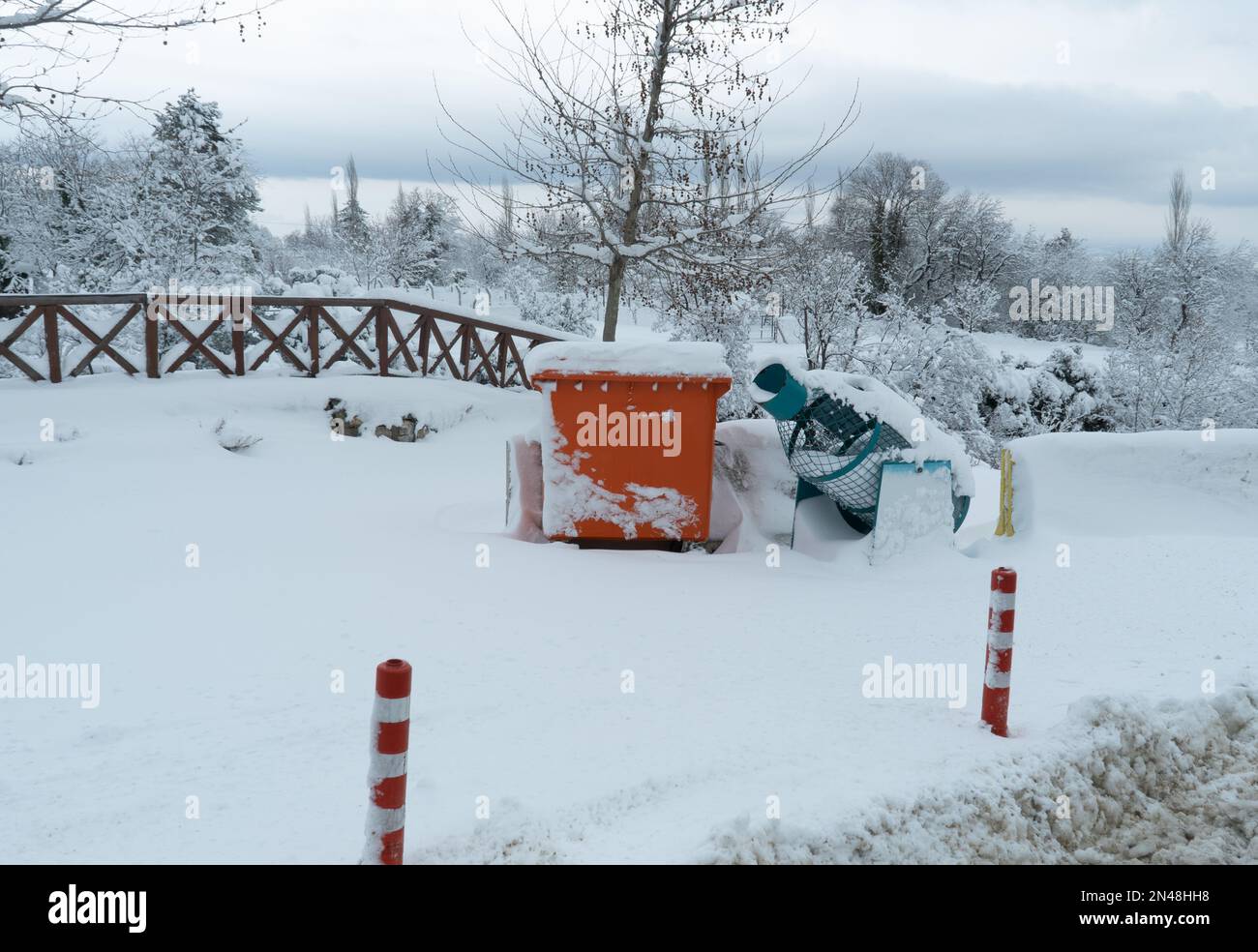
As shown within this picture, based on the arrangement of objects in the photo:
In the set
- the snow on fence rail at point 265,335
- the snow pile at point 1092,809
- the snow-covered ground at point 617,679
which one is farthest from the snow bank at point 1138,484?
the snow on fence rail at point 265,335

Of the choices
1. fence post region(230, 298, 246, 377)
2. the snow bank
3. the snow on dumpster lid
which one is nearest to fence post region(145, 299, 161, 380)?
fence post region(230, 298, 246, 377)

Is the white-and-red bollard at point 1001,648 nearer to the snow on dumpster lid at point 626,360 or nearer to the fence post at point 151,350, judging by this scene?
the snow on dumpster lid at point 626,360

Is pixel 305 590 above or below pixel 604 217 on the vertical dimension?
below

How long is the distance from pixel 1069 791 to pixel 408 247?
46.7 meters

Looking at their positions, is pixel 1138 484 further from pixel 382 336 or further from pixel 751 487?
pixel 382 336

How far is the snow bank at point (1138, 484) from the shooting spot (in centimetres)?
678

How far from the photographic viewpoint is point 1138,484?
7.02 m

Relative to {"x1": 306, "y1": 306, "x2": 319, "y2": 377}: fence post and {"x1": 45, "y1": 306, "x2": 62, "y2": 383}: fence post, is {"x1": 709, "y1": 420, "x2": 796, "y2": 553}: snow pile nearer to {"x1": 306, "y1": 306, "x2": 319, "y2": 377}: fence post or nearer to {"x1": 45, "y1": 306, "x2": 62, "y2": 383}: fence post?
{"x1": 306, "y1": 306, "x2": 319, "y2": 377}: fence post

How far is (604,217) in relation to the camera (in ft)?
41.2

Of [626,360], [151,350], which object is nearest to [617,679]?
[626,360]

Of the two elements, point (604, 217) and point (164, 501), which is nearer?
point (164, 501)

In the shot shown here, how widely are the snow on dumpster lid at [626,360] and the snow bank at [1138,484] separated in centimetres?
266
